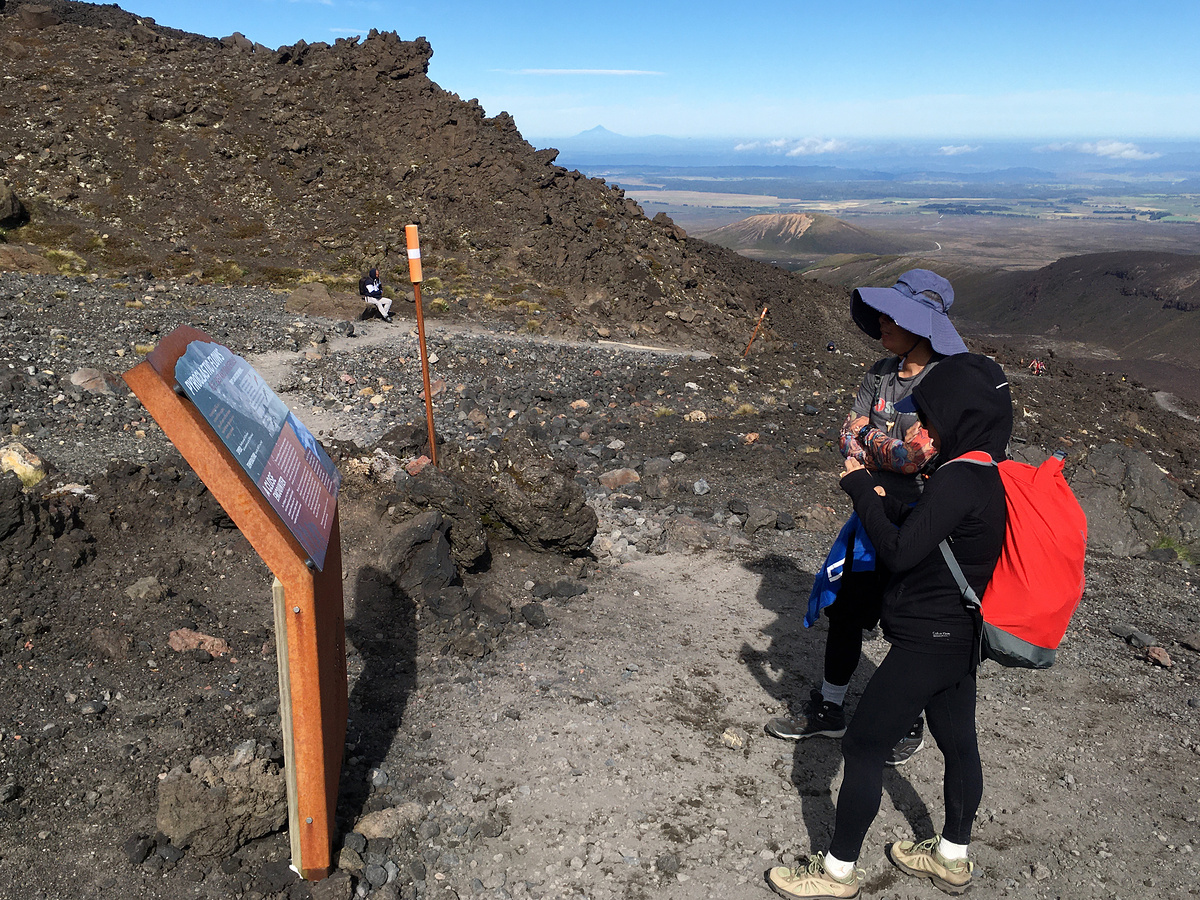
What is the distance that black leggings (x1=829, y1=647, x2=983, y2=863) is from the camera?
8.28 ft

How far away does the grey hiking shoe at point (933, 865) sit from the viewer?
292 cm

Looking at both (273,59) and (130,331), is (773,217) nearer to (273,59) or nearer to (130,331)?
(273,59)

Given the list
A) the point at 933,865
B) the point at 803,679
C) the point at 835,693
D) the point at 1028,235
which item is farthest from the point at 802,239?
the point at 933,865

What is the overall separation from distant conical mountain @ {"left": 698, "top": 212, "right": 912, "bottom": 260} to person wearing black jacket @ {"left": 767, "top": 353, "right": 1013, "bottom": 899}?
117 m

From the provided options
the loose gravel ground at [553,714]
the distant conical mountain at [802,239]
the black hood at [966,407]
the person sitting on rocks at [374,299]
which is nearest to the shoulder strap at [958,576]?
the black hood at [966,407]

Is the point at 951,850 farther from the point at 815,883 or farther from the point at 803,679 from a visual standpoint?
the point at 803,679

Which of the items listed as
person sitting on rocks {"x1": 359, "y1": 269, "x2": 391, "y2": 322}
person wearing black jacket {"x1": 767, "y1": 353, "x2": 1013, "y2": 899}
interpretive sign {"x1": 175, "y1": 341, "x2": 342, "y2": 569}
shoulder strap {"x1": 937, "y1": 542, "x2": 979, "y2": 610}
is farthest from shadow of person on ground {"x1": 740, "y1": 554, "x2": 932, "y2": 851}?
person sitting on rocks {"x1": 359, "y1": 269, "x2": 391, "y2": 322}

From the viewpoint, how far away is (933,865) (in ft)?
9.70

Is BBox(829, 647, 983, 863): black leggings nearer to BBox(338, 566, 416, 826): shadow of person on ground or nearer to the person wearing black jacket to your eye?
the person wearing black jacket

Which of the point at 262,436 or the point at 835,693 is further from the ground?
the point at 262,436

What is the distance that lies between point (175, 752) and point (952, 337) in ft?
12.5

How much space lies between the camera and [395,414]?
10.1 meters

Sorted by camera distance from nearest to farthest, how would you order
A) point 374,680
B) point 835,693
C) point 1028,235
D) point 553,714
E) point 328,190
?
point 835,693 → point 553,714 → point 374,680 → point 328,190 → point 1028,235

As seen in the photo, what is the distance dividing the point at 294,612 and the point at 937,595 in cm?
206
